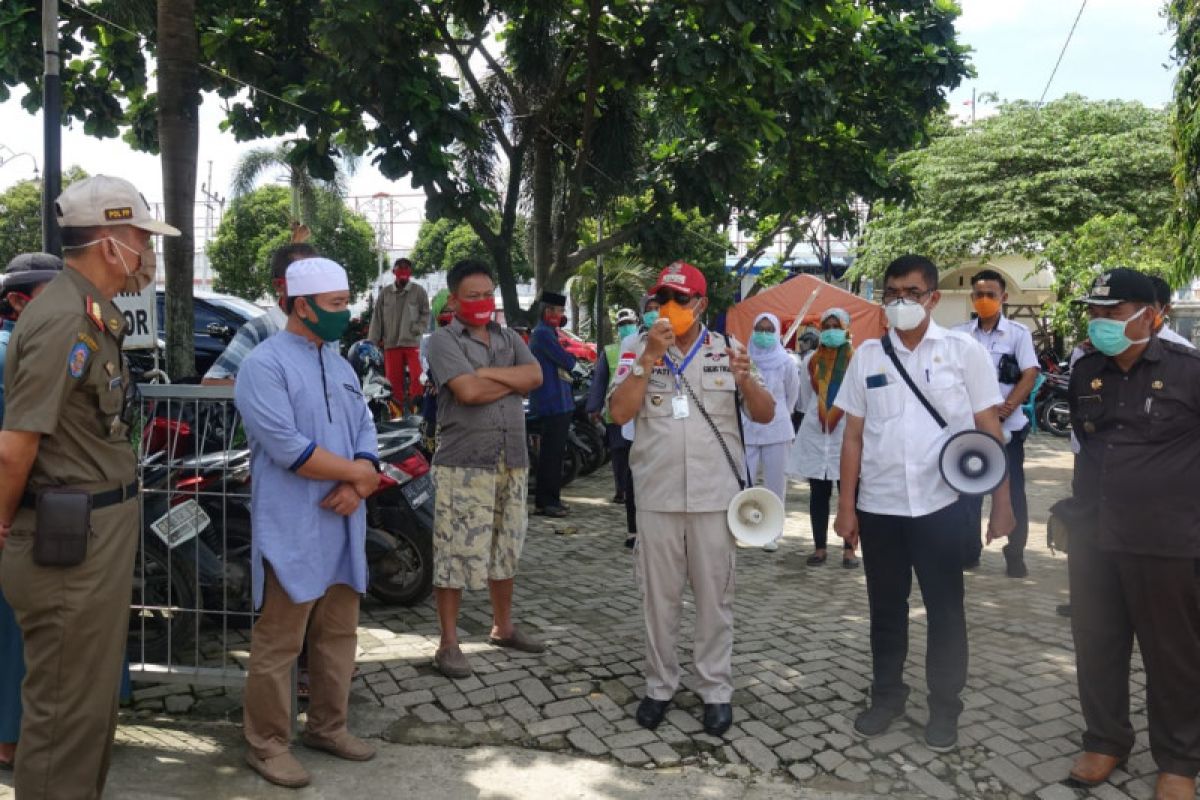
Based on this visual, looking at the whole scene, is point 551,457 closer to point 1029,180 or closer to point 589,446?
point 589,446

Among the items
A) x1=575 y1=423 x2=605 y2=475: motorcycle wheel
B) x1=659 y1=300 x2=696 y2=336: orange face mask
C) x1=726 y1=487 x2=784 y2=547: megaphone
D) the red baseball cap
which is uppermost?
the red baseball cap

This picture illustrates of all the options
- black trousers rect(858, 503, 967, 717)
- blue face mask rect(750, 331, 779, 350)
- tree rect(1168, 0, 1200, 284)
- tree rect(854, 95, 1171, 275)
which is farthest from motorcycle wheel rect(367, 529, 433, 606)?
tree rect(854, 95, 1171, 275)

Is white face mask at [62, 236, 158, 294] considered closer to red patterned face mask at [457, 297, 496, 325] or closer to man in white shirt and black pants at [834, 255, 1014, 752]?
red patterned face mask at [457, 297, 496, 325]

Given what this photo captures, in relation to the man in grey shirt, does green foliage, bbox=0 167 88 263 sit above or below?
above

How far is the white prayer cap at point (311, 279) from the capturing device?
3.62m

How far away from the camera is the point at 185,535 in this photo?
4.22 metres

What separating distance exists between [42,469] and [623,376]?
7.14 ft

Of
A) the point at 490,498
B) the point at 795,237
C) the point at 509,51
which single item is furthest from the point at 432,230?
the point at 490,498

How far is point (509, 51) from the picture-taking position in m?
12.3

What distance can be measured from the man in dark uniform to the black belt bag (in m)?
3.52

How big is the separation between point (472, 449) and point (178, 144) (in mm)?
4309

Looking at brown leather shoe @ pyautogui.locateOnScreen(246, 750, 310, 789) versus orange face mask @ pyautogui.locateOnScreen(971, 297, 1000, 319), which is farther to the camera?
orange face mask @ pyautogui.locateOnScreen(971, 297, 1000, 319)

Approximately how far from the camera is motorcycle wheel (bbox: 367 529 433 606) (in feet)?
18.9

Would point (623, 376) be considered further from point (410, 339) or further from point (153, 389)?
point (410, 339)
